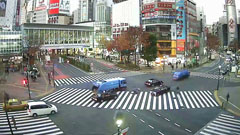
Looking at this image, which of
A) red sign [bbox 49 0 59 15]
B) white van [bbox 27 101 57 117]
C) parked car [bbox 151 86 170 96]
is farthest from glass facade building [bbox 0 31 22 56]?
red sign [bbox 49 0 59 15]

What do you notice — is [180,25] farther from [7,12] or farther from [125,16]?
[7,12]

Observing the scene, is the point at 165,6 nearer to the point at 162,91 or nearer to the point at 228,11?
the point at 162,91

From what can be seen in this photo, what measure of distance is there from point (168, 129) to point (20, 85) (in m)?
26.2

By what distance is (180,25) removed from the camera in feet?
260

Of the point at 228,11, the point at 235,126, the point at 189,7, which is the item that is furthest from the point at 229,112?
the point at 228,11

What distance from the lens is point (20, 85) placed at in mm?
34562

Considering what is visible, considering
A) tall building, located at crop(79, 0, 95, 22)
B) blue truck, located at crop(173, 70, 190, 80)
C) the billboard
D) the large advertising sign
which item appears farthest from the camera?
tall building, located at crop(79, 0, 95, 22)

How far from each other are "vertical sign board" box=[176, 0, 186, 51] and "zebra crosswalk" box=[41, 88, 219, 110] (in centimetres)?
4995

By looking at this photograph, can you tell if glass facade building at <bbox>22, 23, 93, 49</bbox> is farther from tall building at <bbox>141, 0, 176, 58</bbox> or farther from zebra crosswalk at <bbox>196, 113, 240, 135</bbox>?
zebra crosswalk at <bbox>196, 113, 240, 135</bbox>

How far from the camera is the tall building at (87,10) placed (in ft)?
537

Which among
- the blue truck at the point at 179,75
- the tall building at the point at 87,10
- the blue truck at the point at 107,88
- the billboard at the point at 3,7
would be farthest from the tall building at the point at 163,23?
the tall building at the point at 87,10

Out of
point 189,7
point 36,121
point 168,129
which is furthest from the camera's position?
point 189,7

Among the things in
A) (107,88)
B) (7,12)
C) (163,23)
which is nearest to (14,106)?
(107,88)

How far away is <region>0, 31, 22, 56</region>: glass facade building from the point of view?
231ft
